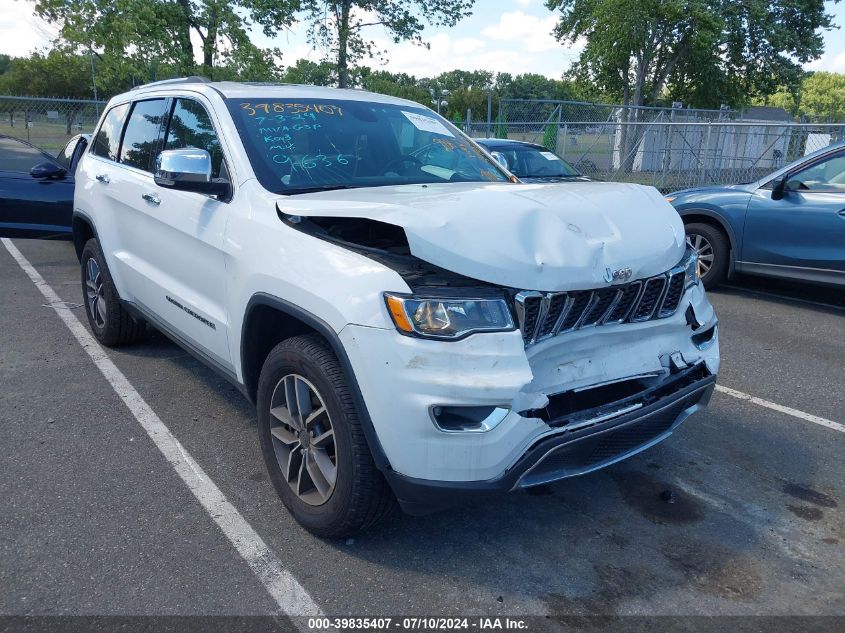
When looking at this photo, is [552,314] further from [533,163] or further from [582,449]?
[533,163]

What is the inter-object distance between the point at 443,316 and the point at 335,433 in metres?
0.65

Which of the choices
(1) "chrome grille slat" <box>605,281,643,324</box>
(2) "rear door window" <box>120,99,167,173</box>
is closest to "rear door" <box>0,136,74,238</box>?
(2) "rear door window" <box>120,99,167,173</box>

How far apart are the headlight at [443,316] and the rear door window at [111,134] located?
138 inches

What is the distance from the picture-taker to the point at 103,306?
5336 mm

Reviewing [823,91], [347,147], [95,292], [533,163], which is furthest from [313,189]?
[823,91]

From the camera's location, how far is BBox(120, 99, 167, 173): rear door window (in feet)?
14.7

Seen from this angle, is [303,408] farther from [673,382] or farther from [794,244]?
[794,244]

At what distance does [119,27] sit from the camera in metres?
13.0

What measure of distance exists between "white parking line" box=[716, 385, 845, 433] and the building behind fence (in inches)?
435

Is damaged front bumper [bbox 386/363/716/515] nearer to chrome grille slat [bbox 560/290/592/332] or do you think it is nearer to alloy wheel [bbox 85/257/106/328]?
chrome grille slat [bbox 560/290/592/332]

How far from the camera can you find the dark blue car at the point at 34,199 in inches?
301

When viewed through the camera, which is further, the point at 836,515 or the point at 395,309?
the point at 836,515

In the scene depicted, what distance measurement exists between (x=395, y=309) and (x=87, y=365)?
355cm

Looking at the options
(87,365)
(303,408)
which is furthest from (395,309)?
(87,365)
